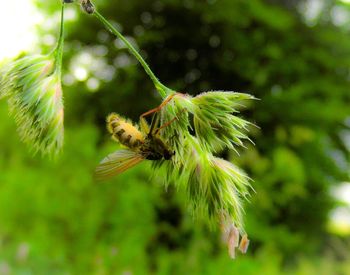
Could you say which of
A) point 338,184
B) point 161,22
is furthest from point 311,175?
point 161,22

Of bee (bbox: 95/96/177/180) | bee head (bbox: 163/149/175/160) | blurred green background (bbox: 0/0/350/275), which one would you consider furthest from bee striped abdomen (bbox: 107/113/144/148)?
blurred green background (bbox: 0/0/350/275)

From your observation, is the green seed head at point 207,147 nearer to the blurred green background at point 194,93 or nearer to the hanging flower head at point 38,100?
the hanging flower head at point 38,100

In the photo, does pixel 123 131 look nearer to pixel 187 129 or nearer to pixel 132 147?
pixel 132 147

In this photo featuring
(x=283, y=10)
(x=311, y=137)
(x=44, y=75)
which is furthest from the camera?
(x=283, y=10)

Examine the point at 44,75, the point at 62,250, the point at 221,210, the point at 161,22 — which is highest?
the point at 44,75

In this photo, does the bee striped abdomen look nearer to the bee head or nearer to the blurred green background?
the bee head

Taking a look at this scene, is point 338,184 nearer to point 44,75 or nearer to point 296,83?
point 296,83

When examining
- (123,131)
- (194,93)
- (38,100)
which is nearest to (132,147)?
(123,131)
